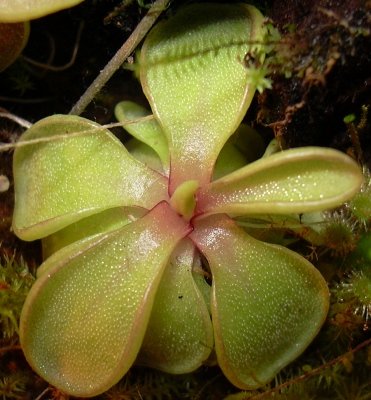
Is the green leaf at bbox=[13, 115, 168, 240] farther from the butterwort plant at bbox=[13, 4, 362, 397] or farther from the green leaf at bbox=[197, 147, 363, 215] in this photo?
the green leaf at bbox=[197, 147, 363, 215]

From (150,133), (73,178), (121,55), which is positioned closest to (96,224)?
(73,178)

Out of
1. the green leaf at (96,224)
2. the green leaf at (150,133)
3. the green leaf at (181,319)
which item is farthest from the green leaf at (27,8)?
the green leaf at (181,319)

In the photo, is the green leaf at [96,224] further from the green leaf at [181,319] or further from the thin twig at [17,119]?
the thin twig at [17,119]

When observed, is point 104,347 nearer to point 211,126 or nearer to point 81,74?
point 211,126

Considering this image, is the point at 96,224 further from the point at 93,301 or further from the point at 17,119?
the point at 17,119

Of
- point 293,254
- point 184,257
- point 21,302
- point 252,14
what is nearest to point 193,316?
point 184,257
